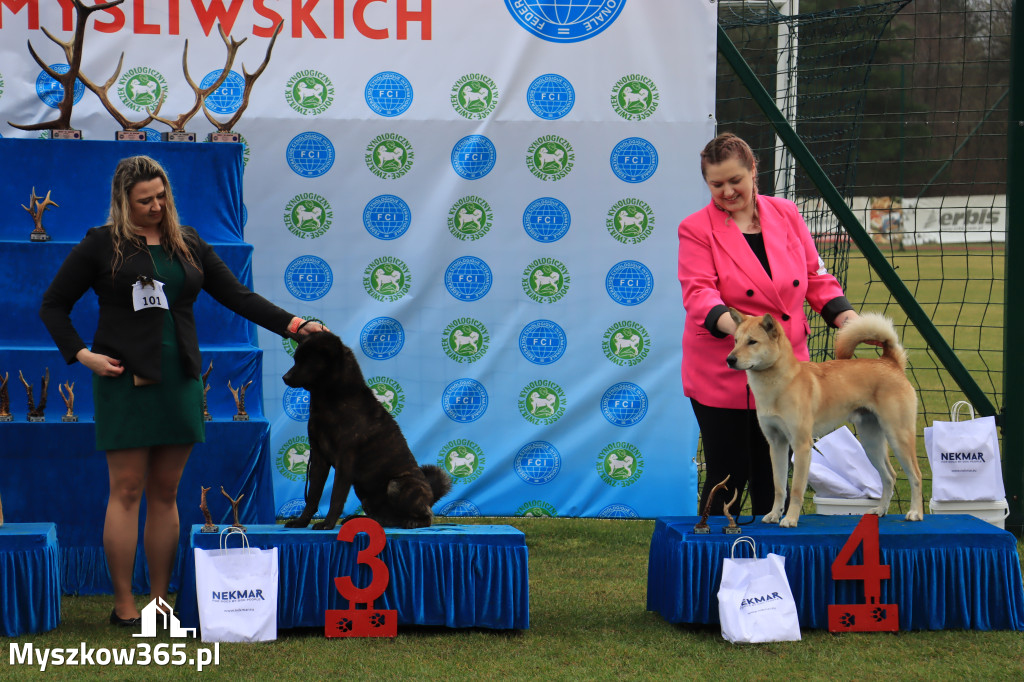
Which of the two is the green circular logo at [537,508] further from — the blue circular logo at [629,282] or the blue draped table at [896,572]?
the blue draped table at [896,572]

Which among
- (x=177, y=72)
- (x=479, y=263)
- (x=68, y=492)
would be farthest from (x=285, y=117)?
(x=68, y=492)

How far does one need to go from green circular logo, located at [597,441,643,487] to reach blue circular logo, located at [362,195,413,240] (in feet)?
5.64

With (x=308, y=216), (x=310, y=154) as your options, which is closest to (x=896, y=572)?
(x=308, y=216)

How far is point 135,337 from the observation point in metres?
3.52

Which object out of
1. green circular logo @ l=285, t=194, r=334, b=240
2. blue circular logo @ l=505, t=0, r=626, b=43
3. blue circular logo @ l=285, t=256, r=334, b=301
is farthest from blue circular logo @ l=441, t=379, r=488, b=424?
blue circular logo @ l=505, t=0, r=626, b=43

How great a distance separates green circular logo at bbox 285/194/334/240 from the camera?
552cm

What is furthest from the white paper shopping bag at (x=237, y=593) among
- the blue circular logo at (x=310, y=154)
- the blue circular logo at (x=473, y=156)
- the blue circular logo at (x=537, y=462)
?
the blue circular logo at (x=473, y=156)

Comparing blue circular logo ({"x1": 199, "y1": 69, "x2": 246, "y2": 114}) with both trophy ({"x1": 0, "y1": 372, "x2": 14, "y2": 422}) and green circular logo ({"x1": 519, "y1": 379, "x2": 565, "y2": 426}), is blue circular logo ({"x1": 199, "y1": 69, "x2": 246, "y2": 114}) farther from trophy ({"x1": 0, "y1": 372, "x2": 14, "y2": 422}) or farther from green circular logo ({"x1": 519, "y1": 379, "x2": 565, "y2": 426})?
green circular logo ({"x1": 519, "y1": 379, "x2": 565, "y2": 426})

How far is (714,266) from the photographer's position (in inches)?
152

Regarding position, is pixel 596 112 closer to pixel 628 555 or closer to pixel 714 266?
pixel 714 266

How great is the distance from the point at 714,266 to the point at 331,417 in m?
1.59

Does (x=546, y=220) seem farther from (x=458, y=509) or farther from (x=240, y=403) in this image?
→ (x=240, y=403)

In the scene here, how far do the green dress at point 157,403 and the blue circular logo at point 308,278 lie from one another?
6.37 feet

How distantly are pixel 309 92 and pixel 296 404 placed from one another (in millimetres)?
1748
